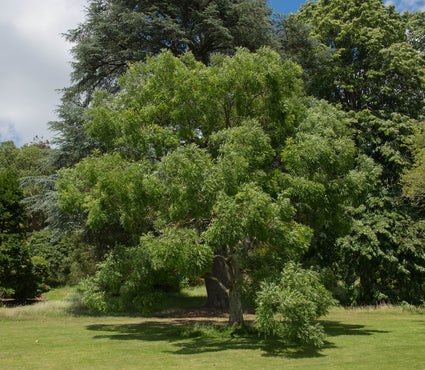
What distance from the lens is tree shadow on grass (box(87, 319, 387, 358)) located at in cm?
1073

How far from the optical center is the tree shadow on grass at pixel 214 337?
1073 cm

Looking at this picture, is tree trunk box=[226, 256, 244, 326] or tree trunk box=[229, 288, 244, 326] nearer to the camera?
tree trunk box=[226, 256, 244, 326]

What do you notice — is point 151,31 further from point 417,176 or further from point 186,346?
point 186,346

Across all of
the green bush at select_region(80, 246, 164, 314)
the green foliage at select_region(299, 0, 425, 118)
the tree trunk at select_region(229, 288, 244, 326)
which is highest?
the green foliage at select_region(299, 0, 425, 118)

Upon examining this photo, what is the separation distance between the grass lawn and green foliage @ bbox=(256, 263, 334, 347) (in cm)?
57

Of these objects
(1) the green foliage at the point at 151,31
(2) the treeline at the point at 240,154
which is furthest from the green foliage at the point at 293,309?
(1) the green foliage at the point at 151,31

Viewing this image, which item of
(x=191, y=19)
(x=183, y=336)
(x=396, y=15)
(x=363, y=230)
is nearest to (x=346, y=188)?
(x=183, y=336)

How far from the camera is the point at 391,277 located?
22.1 metres

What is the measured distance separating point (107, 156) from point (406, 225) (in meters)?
16.1

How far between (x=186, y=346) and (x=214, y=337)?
1478mm

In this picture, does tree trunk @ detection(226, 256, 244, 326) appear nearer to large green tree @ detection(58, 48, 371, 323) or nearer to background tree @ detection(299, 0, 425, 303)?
large green tree @ detection(58, 48, 371, 323)

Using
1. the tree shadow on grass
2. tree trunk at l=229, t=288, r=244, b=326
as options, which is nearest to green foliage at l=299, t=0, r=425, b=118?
the tree shadow on grass

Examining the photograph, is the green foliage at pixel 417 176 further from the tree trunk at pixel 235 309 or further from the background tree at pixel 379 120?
the tree trunk at pixel 235 309

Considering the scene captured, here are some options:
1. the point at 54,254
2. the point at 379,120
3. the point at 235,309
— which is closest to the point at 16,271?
the point at 54,254
